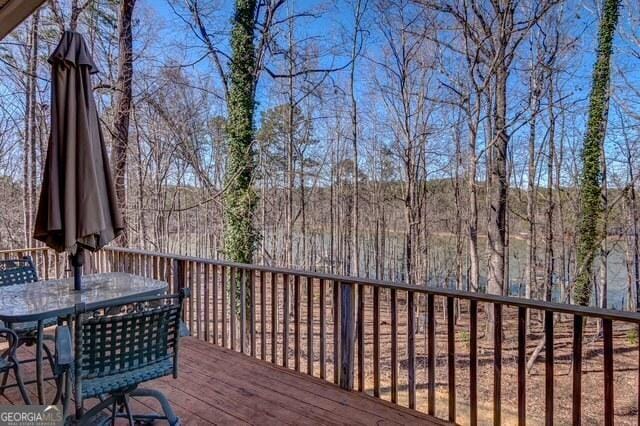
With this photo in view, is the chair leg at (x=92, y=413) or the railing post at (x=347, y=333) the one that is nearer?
the chair leg at (x=92, y=413)

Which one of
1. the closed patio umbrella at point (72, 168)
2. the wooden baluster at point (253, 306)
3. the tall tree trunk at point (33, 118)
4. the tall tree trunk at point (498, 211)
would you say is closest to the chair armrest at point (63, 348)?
the closed patio umbrella at point (72, 168)

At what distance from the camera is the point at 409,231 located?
1193 centimetres

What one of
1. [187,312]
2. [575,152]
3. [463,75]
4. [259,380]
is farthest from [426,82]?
[259,380]

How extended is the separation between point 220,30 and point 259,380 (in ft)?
25.6

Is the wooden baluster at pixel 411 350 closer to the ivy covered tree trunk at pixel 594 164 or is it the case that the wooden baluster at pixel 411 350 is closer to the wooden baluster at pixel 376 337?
the wooden baluster at pixel 376 337

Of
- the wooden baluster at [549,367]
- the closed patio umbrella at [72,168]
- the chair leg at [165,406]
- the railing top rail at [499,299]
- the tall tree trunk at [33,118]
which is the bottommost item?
the chair leg at [165,406]

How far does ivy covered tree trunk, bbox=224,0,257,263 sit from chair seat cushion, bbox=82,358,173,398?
20.8 ft

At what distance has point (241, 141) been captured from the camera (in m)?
8.45

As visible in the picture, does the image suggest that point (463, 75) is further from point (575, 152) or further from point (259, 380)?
point (259, 380)

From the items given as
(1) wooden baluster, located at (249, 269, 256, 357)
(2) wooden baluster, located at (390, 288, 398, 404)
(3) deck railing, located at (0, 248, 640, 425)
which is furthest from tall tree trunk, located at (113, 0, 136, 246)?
(2) wooden baluster, located at (390, 288, 398, 404)

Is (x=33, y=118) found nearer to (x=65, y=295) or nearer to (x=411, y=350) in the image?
(x=65, y=295)

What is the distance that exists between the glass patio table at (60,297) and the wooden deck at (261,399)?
0.75m

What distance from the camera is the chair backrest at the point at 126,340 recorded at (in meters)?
1.90

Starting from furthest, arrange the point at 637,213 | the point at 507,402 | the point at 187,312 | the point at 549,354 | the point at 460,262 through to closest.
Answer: the point at 460,262 < the point at 637,213 < the point at 507,402 < the point at 187,312 < the point at 549,354
